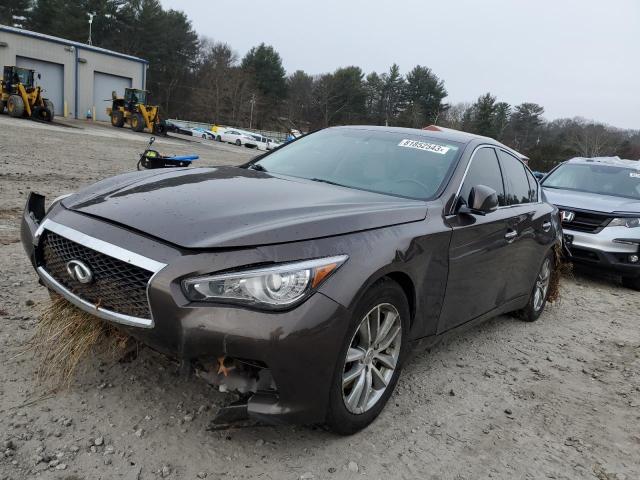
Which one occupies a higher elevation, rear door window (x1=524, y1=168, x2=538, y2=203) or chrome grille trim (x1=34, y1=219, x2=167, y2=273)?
rear door window (x1=524, y1=168, x2=538, y2=203)

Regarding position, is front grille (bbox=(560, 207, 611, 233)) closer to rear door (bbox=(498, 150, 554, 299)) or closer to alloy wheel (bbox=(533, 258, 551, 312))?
alloy wheel (bbox=(533, 258, 551, 312))

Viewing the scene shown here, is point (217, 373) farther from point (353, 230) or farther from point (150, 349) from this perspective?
point (353, 230)

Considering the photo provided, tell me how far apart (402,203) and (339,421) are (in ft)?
4.11

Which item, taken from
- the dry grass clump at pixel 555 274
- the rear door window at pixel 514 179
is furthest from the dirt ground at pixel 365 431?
the rear door window at pixel 514 179

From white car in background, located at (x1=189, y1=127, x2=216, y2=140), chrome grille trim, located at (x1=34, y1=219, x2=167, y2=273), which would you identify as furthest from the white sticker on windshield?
white car in background, located at (x1=189, y1=127, x2=216, y2=140)

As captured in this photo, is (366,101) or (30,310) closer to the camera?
(30,310)

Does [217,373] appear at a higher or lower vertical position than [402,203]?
lower

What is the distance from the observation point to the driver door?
3.33 meters

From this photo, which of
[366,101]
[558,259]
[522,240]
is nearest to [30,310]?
[522,240]

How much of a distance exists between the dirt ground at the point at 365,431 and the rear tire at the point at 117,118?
32278 millimetres

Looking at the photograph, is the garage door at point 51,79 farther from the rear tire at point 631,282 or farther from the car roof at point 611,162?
the rear tire at point 631,282

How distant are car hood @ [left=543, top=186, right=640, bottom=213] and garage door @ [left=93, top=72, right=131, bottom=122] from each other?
39737mm

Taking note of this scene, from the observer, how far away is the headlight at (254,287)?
→ 7.35 ft

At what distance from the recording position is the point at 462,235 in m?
3.34
